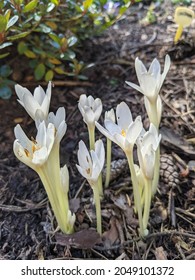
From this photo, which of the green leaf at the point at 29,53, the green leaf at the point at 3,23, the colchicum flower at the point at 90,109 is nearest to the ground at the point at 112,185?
the green leaf at the point at 29,53

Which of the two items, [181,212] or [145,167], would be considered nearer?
Answer: [145,167]

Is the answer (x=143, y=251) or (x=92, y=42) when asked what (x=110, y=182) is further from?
(x=92, y=42)

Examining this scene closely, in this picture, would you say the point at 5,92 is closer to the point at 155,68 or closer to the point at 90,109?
the point at 90,109

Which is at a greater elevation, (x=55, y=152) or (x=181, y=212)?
(x=55, y=152)

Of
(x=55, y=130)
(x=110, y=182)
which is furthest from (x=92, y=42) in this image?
(x=55, y=130)

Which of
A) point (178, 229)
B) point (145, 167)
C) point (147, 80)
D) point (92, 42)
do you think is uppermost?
point (147, 80)

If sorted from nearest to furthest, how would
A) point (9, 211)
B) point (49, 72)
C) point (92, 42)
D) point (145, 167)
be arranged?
1. point (145, 167)
2. point (9, 211)
3. point (49, 72)
4. point (92, 42)

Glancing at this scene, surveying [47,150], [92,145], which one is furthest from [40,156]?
[92,145]

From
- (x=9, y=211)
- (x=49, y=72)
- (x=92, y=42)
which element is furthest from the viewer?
(x=92, y=42)
